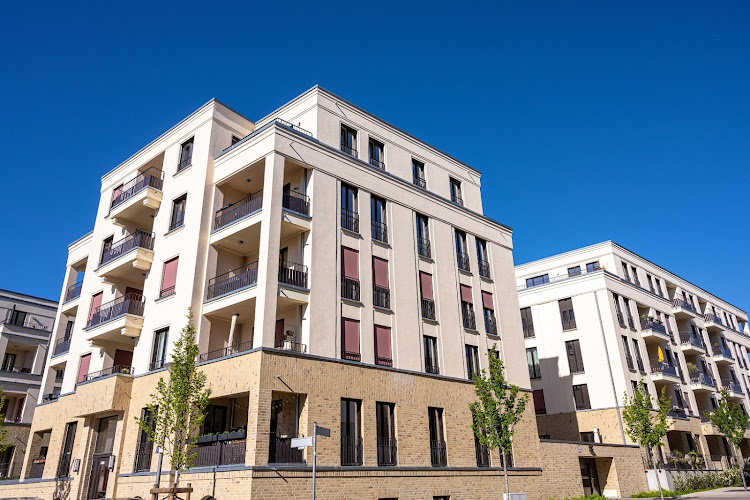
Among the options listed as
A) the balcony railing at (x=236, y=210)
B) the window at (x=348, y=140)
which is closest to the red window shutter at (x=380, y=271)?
the window at (x=348, y=140)

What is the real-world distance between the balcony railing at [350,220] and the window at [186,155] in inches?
347

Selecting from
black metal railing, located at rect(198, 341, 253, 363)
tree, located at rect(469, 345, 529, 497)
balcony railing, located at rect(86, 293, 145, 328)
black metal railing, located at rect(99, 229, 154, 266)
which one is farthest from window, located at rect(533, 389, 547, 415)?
black metal railing, located at rect(99, 229, 154, 266)

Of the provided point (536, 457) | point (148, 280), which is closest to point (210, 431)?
point (148, 280)

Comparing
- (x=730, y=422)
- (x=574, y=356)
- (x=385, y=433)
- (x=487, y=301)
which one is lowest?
(x=385, y=433)

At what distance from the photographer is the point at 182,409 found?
21.2 metres

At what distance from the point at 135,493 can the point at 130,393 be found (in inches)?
183

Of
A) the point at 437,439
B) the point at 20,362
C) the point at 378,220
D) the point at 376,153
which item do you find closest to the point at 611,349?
the point at 437,439

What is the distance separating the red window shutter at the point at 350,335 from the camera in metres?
25.2

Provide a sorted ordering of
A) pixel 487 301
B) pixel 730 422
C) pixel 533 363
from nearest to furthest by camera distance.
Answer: pixel 487 301
pixel 730 422
pixel 533 363

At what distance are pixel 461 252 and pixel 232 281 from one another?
14.1 metres

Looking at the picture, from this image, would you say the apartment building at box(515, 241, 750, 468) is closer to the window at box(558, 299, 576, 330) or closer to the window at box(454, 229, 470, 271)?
the window at box(558, 299, 576, 330)

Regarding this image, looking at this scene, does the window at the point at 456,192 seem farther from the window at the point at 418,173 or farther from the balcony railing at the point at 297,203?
the balcony railing at the point at 297,203

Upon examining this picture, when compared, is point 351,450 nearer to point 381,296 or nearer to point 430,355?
point 430,355

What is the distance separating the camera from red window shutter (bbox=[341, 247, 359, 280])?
26.6 m
